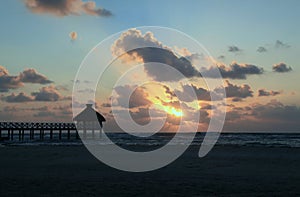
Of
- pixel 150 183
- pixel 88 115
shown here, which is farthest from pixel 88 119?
pixel 150 183

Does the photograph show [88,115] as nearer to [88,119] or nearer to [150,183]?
[88,119]

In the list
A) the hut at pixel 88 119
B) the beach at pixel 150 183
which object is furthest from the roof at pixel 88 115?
the beach at pixel 150 183

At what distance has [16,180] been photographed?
44.1 ft

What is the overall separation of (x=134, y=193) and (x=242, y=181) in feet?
16.0

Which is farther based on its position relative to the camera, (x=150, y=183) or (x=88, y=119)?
(x=88, y=119)

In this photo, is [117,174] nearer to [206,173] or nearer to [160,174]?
[160,174]

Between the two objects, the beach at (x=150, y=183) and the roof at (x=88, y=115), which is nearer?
the beach at (x=150, y=183)

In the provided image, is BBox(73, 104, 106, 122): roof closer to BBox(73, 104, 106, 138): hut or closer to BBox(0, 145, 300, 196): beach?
BBox(73, 104, 106, 138): hut

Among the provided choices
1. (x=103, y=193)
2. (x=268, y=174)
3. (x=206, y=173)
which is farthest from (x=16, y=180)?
(x=268, y=174)

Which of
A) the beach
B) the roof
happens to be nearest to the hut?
the roof

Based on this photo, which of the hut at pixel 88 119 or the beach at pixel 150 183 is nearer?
the beach at pixel 150 183

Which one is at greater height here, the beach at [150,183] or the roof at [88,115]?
the roof at [88,115]

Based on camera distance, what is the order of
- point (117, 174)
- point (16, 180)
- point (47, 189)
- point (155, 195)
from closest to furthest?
1. point (155, 195)
2. point (47, 189)
3. point (16, 180)
4. point (117, 174)

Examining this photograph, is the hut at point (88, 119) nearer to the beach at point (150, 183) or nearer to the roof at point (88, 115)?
the roof at point (88, 115)
